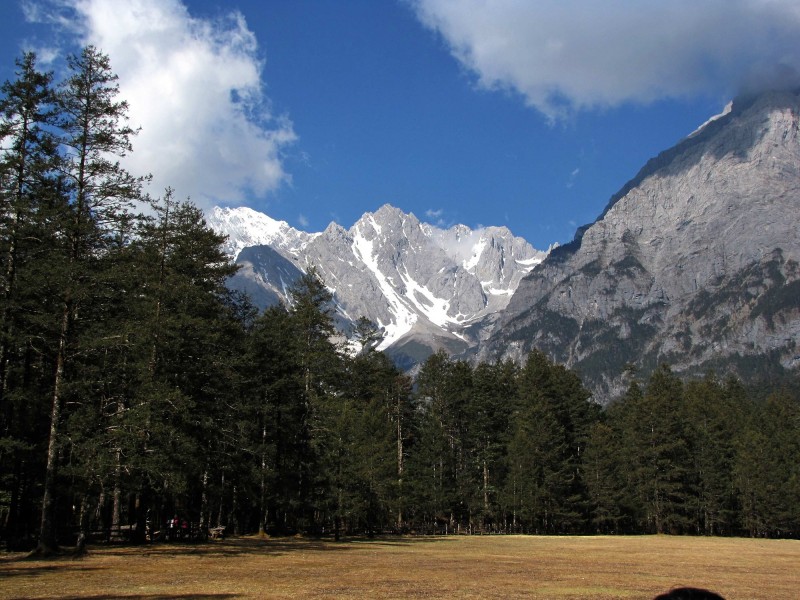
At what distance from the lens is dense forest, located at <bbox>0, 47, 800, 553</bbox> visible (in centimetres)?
2766

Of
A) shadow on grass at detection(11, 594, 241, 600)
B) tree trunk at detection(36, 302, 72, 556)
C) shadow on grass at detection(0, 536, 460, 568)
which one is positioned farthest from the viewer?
tree trunk at detection(36, 302, 72, 556)

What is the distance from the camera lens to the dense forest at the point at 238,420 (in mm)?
27656

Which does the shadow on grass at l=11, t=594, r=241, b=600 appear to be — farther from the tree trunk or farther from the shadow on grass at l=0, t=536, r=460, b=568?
the tree trunk

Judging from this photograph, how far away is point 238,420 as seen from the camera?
42.3 meters

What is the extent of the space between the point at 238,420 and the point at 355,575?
21.9m

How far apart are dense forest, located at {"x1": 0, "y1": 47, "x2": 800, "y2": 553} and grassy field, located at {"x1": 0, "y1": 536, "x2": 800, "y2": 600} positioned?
3.96m

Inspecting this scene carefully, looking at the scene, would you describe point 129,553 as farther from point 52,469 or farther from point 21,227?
point 21,227

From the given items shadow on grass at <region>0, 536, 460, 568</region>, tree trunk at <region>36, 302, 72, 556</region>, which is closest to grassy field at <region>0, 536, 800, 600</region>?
shadow on grass at <region>0, 536, 460, 568</region>

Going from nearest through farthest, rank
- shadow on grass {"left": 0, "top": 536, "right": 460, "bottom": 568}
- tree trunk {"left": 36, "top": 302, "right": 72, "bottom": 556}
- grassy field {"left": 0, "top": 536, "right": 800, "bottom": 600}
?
grassy field {"left": 0, "top": 536, "right": 800, "bottom": 600}, shadow on grass {"left": 0, "top": 536, "right": 460, "bottom": 568}, tree trunk {"left": 36, "top": 302, "right": 72, "bottom": 556}

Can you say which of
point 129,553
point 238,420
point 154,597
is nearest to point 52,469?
point 129,553

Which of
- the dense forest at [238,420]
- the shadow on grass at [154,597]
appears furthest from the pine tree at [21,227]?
the shadow on grass at [154,597]

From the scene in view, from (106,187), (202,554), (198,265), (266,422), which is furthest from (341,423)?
(106,187)

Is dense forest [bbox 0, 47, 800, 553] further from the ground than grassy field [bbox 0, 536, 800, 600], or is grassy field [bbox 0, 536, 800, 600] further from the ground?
dense forest [bbox 0, 47, 800, 553]

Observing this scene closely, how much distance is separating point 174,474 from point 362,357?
45.9 metres
